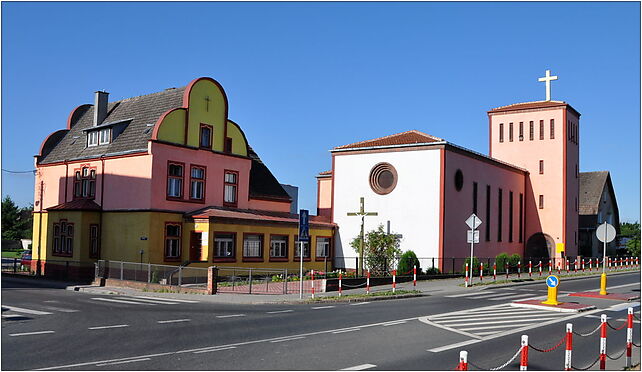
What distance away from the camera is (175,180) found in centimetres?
3559

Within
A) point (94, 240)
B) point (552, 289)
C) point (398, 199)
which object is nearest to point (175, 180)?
point (94, 240)

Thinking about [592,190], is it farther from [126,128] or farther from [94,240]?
[94,240]

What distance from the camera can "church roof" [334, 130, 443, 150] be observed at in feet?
136

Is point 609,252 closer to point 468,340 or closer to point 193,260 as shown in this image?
point 193,260

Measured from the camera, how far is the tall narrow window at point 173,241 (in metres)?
34.4

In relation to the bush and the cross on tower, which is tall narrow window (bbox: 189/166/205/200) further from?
the cross on tower

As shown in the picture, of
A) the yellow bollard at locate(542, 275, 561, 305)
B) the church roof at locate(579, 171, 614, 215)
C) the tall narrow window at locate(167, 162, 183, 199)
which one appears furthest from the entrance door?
the church roof at locate(579, 171, 614, 215)

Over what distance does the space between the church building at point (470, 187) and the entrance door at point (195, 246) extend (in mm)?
11876

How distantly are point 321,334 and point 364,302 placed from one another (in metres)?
9.95

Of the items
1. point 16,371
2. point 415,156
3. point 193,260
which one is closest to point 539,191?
point 415,156

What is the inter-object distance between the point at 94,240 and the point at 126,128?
6.75 metres

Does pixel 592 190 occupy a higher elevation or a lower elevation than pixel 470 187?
higher

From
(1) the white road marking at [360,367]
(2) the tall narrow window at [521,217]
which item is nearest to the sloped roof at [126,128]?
(1) the white road marking at [360,367]

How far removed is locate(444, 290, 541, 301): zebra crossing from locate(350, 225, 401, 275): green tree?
1051cm
